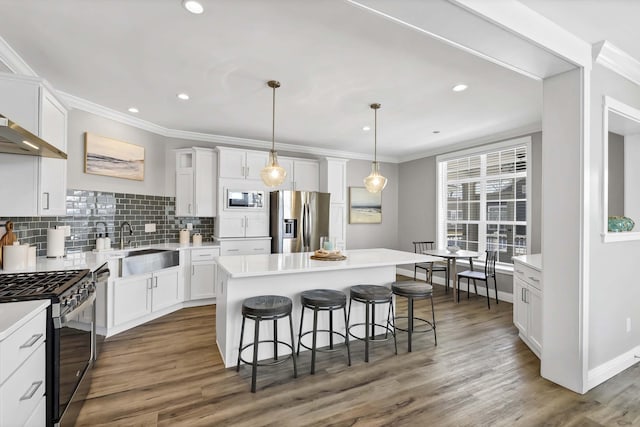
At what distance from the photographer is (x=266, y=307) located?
8.04ft

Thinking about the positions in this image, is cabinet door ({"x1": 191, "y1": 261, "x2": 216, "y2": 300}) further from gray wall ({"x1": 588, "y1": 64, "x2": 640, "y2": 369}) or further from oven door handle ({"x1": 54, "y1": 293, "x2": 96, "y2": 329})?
gray wall ({"x1": 588, "y1": 64, "x2": 640, "y2": 369})

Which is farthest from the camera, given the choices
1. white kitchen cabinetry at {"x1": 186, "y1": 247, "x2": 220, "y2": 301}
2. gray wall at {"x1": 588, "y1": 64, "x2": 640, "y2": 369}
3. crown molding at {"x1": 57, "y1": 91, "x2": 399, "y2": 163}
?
white kitchen cabinetry at {"x1": 186, "y1": 247, "x2": 220, "y2": 301}

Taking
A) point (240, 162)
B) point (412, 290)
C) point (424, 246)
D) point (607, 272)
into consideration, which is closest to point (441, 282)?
point (424, 246)

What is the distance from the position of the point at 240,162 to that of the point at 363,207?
2908 mm

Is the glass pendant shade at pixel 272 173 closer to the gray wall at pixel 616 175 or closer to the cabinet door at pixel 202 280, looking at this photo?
the cabinet door at pixel 202 280

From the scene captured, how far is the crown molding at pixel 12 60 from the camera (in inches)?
97.2

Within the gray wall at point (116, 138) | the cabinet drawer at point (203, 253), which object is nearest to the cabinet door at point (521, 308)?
the cabinet drawer at point (203, 253)

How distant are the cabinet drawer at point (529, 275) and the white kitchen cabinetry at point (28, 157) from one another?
436 cm

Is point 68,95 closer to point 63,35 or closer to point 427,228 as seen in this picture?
point 63,35

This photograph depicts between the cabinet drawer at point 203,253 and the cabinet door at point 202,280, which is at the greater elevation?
the cabinet drawer at point 203,253

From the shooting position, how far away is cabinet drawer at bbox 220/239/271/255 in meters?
4.74

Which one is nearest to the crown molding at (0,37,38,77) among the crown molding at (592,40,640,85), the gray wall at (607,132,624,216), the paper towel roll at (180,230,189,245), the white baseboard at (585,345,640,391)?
the paper towel roll at (180,230,189,245)

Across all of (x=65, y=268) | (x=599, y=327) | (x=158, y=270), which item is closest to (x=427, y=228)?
(x=599, y=327)

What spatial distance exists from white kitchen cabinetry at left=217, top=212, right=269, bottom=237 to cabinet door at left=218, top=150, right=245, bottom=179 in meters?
0.63
